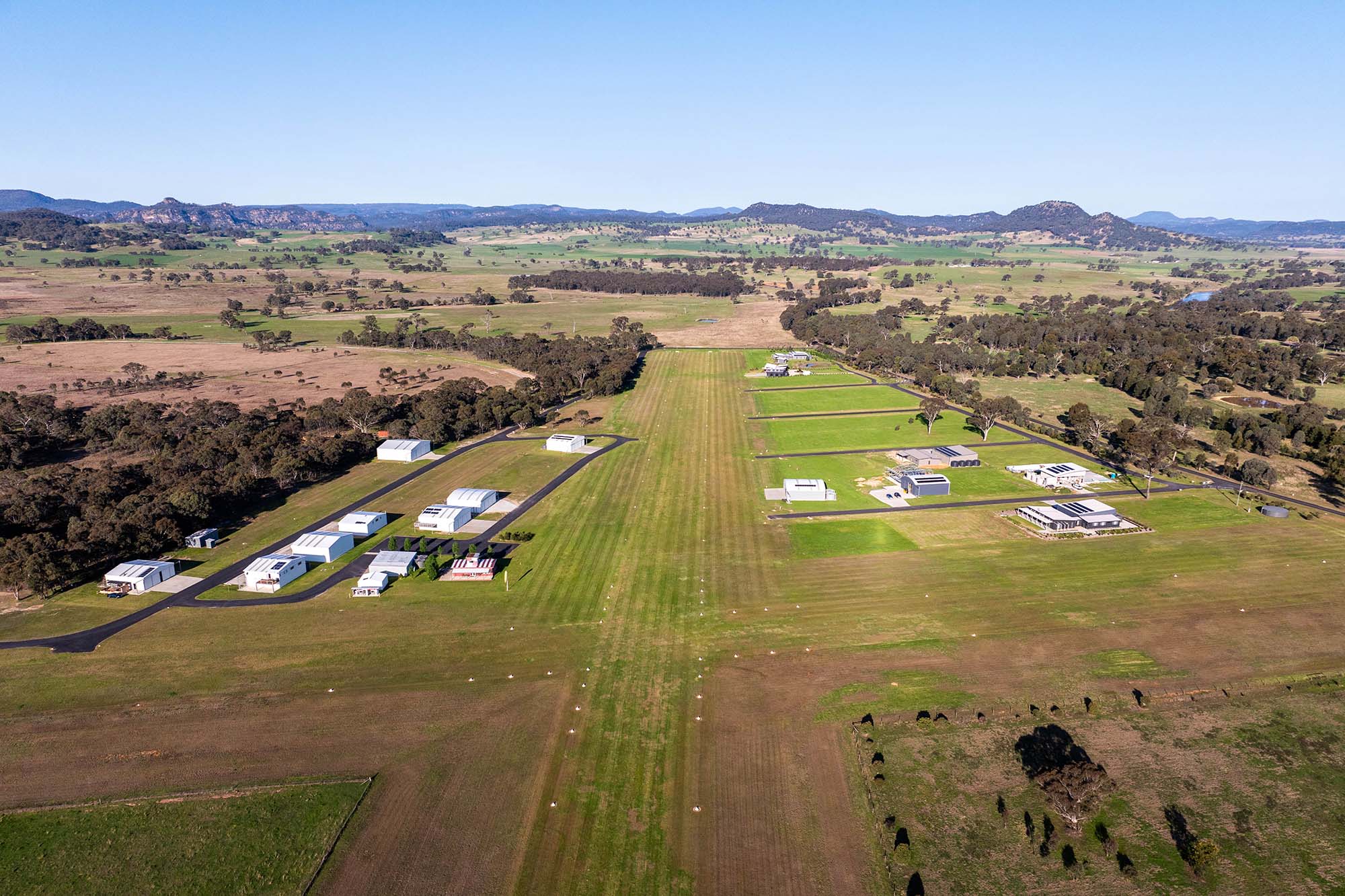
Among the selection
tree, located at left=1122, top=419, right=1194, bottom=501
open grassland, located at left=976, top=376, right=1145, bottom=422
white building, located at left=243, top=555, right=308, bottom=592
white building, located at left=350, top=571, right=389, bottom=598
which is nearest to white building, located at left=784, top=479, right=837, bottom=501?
tree, located at left=1122, top=419, right=1194, bottom=501

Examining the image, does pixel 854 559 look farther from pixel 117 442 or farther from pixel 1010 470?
pixel 117 442

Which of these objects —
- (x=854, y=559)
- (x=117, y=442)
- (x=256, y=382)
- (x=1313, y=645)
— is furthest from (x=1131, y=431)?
(x=256, y=382)

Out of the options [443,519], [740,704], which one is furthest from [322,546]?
[740,704]

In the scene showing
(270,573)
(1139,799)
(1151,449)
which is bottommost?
(1139,799)

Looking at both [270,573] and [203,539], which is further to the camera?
[203,539]

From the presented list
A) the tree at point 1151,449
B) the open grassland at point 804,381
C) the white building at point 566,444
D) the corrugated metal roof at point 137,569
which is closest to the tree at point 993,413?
the tree at point 1151,449

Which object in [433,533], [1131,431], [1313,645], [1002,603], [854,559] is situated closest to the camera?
[1313,645]

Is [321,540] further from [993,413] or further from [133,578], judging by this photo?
[993,413]
